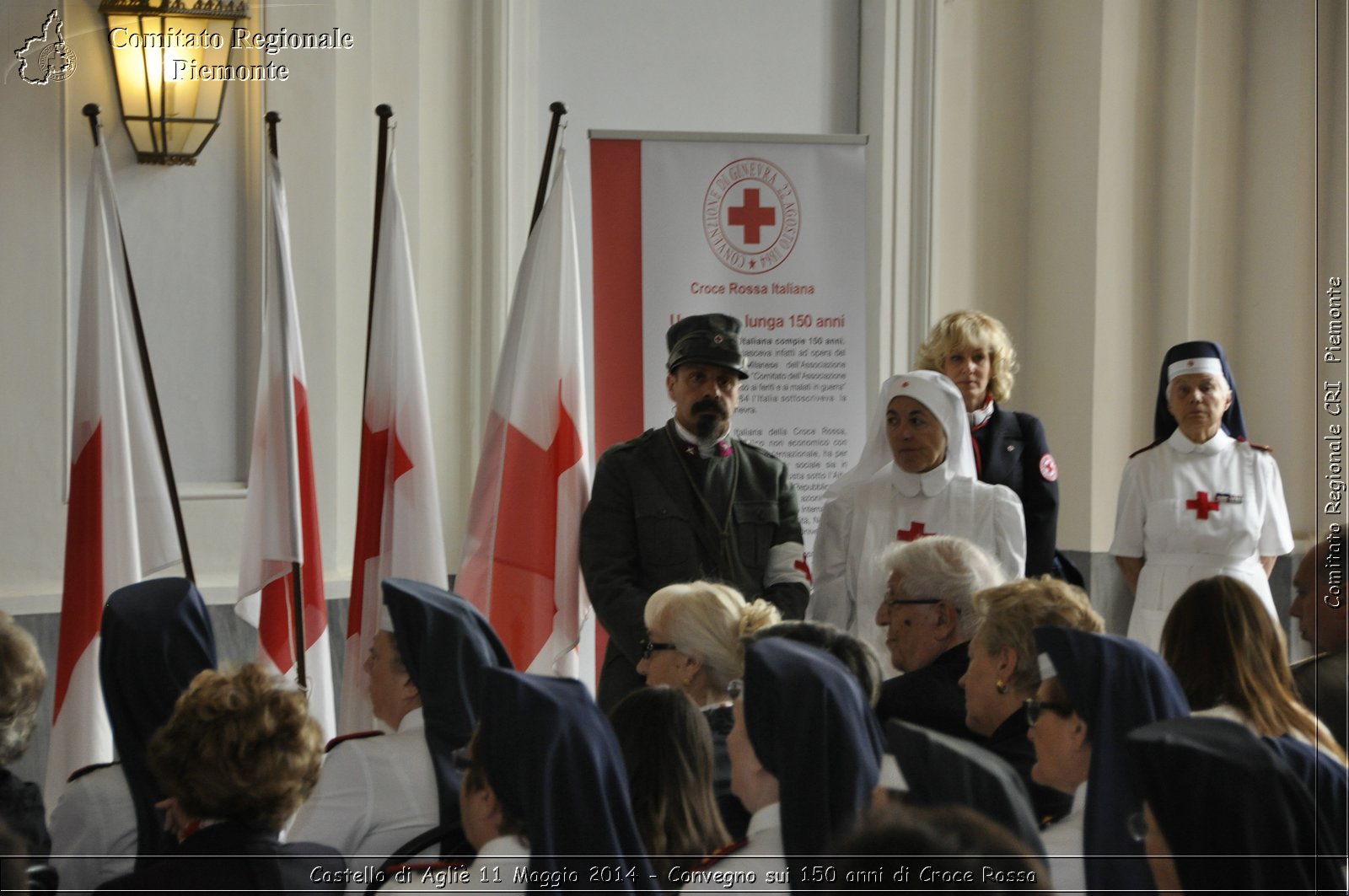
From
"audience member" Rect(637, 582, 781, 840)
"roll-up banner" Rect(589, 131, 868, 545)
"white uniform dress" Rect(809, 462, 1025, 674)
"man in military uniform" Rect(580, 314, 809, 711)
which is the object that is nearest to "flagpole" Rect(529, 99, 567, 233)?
"roll-up banner" Rect(589, 131, 868, 545)

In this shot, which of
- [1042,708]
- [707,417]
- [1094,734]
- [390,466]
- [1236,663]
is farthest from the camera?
[390,466]

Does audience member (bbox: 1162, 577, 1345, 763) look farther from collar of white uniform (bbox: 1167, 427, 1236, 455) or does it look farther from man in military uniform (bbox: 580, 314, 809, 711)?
collar of white uniform (bbox: 1167, 427, 1236, 455)

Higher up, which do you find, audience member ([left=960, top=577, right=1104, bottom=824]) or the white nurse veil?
the white nurse veil

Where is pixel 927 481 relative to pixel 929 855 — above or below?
above

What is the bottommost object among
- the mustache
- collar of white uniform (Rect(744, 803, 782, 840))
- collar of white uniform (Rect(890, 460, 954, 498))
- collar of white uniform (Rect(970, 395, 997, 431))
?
collar of white uniform (Rect(744, 803, 782, 840))

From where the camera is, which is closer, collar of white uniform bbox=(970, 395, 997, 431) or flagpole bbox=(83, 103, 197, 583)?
flagpole bbox=(83, 103, 197, 583)

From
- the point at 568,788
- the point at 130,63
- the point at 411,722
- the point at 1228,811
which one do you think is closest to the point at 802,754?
the point at 568,788

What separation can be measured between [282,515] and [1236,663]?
247 cm

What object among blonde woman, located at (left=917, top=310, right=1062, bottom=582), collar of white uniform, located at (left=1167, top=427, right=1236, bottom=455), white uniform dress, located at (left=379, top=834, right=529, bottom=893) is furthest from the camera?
collar of white uniform, located at (left=1167, top=427, right=1236, bottom=455)

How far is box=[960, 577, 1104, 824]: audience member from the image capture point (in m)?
2.16

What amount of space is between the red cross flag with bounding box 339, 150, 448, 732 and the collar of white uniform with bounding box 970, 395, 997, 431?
1.55 meters

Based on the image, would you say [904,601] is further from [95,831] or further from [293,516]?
[293,516]

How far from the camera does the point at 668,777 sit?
1.96 meters

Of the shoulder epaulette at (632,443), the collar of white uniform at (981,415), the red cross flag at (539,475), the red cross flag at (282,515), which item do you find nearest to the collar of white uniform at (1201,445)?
the collar of white uniform at (981,415)
